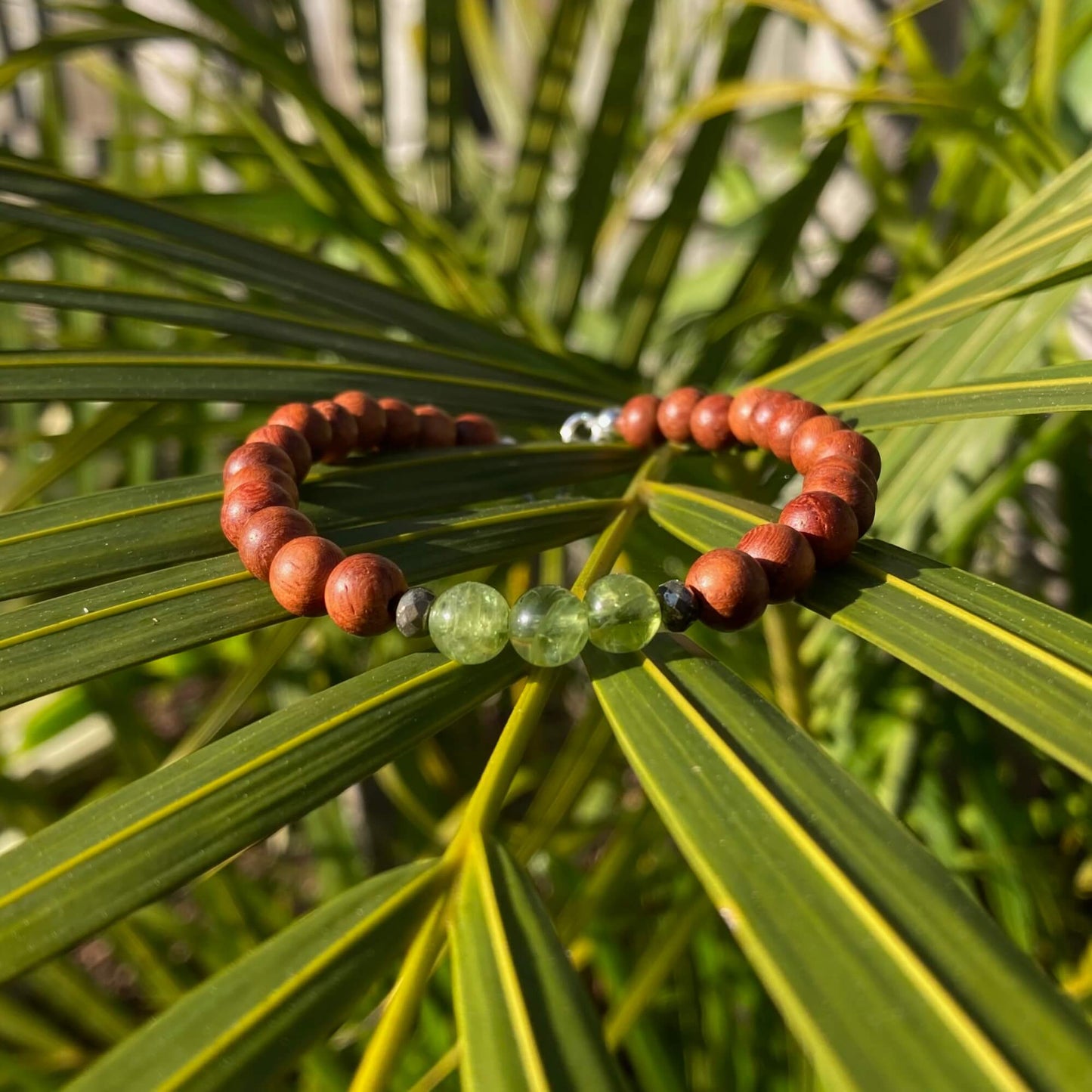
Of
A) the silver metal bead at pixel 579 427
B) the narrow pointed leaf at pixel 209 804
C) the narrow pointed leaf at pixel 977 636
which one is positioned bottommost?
the narrow pointed leaf at pixel 209 804

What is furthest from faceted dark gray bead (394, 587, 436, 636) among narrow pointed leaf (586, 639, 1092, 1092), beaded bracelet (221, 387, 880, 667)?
narrow pointed leaf (586, 639, 1092, 1092)

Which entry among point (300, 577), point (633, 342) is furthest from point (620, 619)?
point (633, 342)

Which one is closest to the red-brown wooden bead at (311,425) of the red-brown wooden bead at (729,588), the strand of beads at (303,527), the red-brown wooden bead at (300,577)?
the strand of beads at (303,527)

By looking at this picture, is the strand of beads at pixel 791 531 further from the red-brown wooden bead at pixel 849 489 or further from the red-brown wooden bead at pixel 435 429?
the red-brown wooden bead at pixel 435 429

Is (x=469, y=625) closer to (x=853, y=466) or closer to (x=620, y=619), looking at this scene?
(x=620, y=619)

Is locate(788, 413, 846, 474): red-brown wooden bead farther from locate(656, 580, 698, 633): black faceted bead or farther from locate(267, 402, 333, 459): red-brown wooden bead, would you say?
locate(267, 402, 333, 459): red-brown wooden bead
